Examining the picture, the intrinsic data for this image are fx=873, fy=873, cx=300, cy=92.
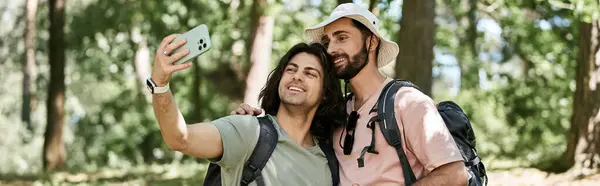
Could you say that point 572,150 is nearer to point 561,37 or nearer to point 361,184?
point 561,37

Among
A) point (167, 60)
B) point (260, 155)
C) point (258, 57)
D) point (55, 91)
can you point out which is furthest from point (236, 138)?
point (55, 91)

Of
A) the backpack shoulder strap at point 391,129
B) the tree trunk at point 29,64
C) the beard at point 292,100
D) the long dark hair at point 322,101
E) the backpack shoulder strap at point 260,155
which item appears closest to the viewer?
the backpack shoulder strap at point 260,155

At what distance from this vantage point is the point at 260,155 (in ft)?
14.3

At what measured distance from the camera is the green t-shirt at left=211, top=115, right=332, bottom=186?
4.22 meters

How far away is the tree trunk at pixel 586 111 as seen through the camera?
10758 mm

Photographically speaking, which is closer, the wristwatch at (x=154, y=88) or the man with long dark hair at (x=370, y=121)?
the wristwatch at (x=154, y=88)

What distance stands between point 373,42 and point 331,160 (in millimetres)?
774

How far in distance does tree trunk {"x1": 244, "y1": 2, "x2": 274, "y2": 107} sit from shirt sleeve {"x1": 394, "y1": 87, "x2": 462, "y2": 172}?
12093 millimetres

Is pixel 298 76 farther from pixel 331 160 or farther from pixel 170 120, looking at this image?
pixel 170 120

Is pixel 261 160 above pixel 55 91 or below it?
above

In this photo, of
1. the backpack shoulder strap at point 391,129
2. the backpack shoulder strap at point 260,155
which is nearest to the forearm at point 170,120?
the backpack shoulder strap at point 260,155

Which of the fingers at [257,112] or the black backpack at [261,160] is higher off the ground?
the fingers at [257,112]

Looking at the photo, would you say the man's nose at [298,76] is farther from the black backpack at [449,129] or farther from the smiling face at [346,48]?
the black backpack at [449,129]

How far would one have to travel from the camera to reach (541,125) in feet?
71.4
